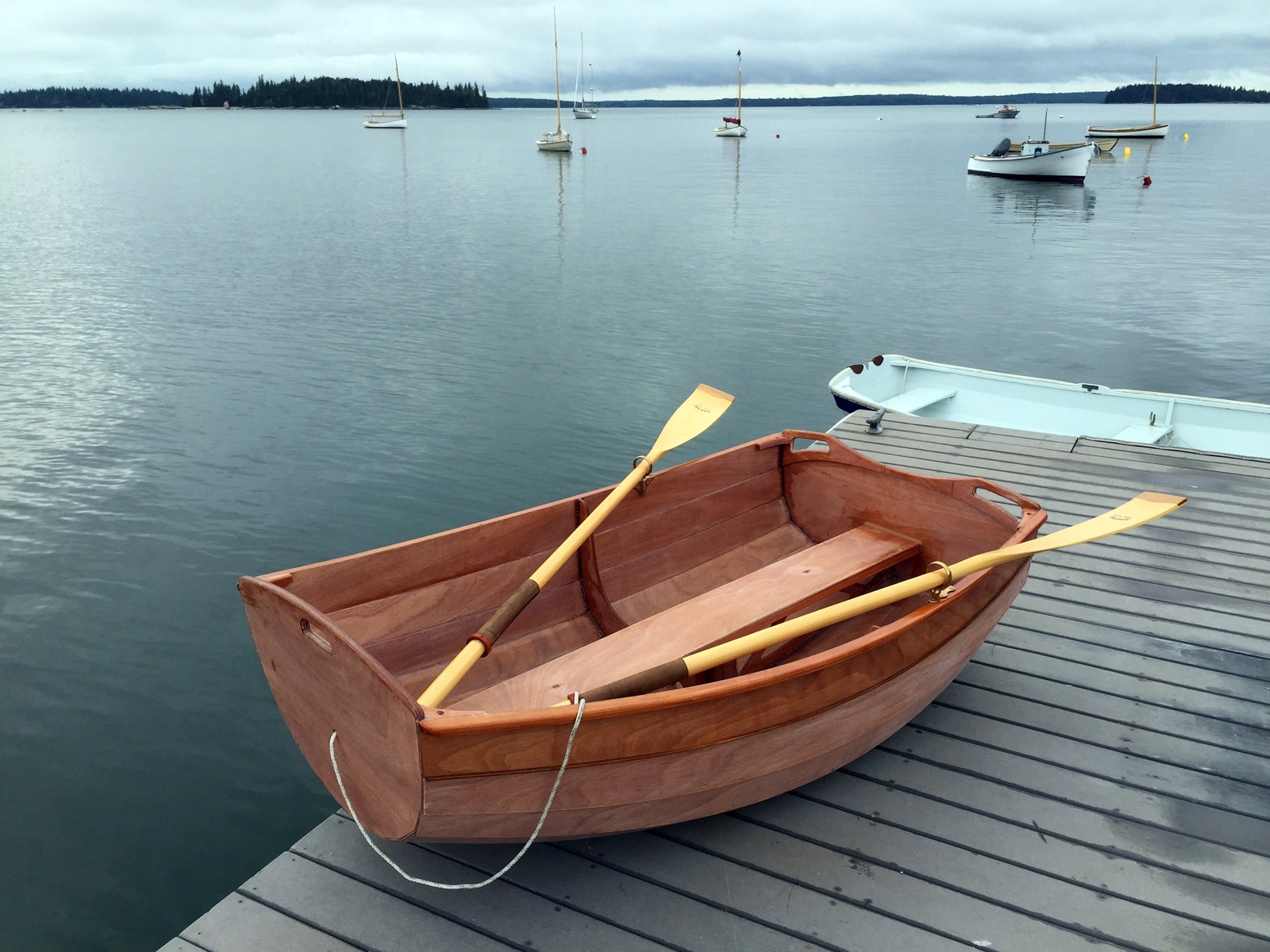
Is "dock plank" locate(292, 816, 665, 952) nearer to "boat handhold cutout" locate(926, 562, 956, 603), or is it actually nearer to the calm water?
"boat handhold cutout" locate(926, 562, 956, 603)

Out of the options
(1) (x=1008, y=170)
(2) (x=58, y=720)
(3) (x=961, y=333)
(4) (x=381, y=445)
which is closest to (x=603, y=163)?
(1) (x=1008, y=170)

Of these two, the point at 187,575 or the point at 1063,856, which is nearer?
the point at 1063,856

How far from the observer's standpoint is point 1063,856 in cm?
291

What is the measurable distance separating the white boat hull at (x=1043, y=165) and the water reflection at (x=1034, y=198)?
14.6 inches

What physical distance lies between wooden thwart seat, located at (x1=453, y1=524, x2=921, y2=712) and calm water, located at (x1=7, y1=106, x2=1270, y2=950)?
8.28 feet

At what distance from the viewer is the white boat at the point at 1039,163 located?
4159cm

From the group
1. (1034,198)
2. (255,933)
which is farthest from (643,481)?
(1034,198)

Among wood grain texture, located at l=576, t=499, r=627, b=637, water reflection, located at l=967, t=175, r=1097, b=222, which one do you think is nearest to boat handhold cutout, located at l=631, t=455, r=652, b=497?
wood grain texture, located at l=576, t=499, r=627, b=637

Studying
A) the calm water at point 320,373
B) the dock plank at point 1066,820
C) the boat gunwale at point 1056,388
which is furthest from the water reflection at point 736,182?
the dock plank at point 1066,820

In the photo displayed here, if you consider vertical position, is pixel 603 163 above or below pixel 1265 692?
above

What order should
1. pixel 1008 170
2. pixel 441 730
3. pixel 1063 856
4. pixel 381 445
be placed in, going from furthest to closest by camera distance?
pixel 1008 170, pixel 381 445, pixel 1063 856, pixel 441 730

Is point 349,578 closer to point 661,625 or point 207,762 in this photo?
point 661,625

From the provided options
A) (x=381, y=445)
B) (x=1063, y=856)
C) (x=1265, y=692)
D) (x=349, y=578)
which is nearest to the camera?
(x=1063, y=856)

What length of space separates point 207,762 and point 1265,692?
5.48 meters
